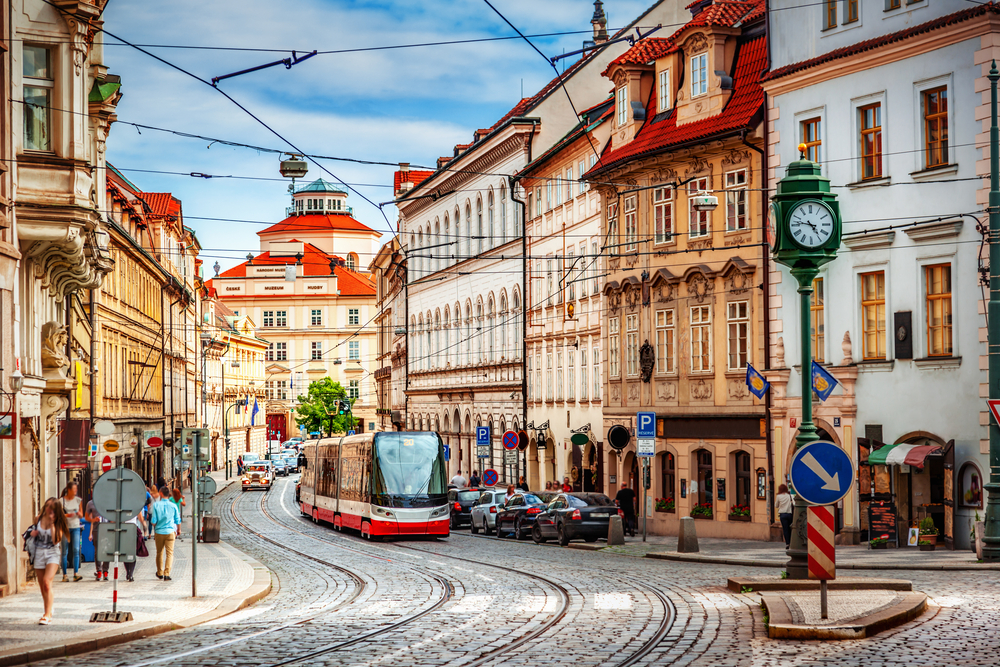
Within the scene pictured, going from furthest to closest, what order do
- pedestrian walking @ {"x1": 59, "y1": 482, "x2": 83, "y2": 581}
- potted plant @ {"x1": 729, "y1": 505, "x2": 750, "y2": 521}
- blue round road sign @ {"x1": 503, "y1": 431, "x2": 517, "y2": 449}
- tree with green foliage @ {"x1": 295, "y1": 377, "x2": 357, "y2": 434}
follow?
tree with green foliage @ {"x1": 295, "y1": 377, "x2": 357, "y2": 434}, blue round road sign @ {"x1": 503, "y1": 431, "x2": 517, "y2": 449}, potted plant @ {"x1": 729, "y1": 505, "x2": 750, "y2": 521}, pedestrian walking @ {"x1": 59, "y1": 482, "x2": 83, "y2": 581}

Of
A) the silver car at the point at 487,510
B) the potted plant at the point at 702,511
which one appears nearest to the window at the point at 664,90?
the potted plant at the point at 702,511

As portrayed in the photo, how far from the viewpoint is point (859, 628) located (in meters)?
14.5

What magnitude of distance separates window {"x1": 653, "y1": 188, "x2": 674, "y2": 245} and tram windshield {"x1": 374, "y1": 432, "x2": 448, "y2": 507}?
875 cm

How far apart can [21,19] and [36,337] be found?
5529 mm

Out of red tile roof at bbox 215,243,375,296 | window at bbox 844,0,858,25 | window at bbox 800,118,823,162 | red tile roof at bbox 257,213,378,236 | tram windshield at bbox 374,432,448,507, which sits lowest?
tram windshield at bbox 374,432,448,507

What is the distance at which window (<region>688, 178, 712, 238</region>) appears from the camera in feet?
124

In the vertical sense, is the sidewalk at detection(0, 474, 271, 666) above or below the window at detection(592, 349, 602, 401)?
below

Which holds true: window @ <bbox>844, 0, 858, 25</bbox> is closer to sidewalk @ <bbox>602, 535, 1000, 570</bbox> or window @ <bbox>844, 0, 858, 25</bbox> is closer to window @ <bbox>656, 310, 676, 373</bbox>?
window @ <bbox>656, 310, 676, 373</bbox>

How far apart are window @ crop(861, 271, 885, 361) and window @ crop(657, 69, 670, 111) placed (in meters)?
10.8

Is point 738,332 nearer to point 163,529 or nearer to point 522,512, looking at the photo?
point 522,512

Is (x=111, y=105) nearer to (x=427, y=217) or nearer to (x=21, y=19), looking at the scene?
(x=21, y=19)

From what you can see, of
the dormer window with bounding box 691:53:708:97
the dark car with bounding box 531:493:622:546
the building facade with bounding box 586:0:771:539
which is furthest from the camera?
the dormer window with bounding box 691:53:708:97

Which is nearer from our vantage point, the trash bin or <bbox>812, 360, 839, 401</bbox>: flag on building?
<bbox>812, 360, 839, 401</bbox>: flag on building

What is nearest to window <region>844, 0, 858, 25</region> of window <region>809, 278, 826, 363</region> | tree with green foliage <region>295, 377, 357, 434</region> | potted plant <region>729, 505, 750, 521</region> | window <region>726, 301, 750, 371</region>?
window <region>809, 278, 826, 363</region>
